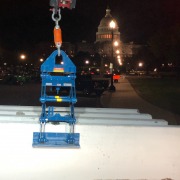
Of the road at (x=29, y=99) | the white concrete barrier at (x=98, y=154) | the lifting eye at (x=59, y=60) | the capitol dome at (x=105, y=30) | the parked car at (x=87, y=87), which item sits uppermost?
the capitol dome at (x=105, y=30)

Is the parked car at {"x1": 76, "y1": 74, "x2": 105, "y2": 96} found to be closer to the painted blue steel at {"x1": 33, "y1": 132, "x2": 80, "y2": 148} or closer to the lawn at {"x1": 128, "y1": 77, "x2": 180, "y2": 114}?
the lawn at {"x1": 128, "y1": 77, "x2": 180, "y2": 114}

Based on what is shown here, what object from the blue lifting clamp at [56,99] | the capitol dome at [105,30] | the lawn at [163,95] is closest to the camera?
the blue lifting clamp at [56,99]

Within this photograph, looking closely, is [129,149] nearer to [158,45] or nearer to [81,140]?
[81,140]

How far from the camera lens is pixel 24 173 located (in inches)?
177

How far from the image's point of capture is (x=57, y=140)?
15.0ft

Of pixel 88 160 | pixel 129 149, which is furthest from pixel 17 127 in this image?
pixel 129 149

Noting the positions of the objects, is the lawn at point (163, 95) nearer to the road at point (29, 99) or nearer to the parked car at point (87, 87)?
the parked car at point (87, 87)

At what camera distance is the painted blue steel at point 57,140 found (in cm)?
447

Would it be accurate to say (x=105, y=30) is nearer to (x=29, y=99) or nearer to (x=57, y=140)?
(x=29, y=99)

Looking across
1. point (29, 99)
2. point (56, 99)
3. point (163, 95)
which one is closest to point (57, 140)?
point (56, 99)

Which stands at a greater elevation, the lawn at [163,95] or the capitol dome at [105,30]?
the capitol dome at [105,30]

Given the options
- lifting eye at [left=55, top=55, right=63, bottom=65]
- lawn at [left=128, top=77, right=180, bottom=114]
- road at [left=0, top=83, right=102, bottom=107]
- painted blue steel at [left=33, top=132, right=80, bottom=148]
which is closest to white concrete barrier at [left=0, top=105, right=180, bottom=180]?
painted blue steel at [left=33, top=132, right=80, bottom=148]

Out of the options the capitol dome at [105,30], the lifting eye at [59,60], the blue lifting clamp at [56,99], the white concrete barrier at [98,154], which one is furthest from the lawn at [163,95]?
the capitol dome at [105,30]

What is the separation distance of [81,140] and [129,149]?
547 millimetres
